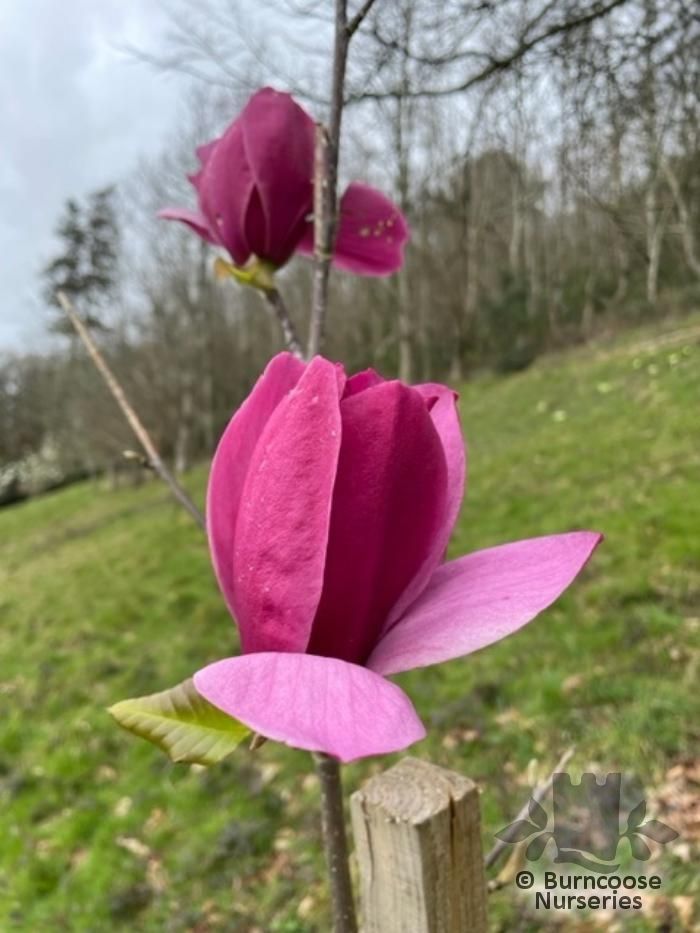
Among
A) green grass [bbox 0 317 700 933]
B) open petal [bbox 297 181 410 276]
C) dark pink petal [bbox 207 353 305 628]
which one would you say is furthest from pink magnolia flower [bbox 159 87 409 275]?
green grass [bbox 0 317 700 933]

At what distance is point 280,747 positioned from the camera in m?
4.38

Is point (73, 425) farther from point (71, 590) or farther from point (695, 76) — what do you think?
point (695, 76)

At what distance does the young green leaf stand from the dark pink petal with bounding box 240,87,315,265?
1.52ft

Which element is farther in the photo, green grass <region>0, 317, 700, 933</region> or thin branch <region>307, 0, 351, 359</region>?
green grass <region>0, 317, 700, 933</region>

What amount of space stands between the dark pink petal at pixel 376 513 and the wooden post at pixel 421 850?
289mm

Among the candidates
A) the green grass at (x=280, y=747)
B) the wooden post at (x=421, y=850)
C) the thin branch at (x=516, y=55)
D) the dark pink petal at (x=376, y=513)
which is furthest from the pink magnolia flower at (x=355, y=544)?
the green grass at (x=280, y=747)

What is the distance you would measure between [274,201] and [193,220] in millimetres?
93

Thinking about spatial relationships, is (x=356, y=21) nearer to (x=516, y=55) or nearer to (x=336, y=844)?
(x=336, y=844)

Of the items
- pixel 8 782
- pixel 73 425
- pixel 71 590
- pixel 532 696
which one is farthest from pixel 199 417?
pixel 532 696

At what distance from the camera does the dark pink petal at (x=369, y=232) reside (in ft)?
2.49

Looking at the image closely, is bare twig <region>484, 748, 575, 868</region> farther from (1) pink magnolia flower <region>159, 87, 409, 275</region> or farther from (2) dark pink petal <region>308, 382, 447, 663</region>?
(1) pink magnolia flower <region>159, 87, 409, 275</region>

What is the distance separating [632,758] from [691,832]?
45 centimetres

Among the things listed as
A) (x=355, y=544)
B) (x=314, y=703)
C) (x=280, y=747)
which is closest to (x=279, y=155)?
(x=355, y=544)

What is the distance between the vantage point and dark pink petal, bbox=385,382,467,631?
475 mm
